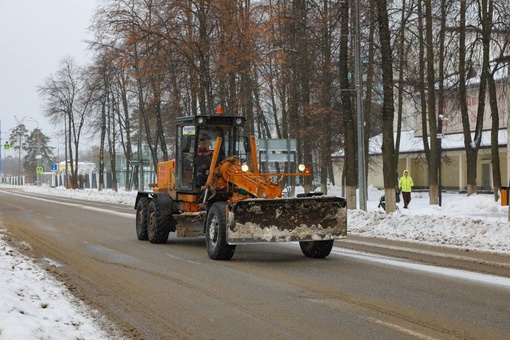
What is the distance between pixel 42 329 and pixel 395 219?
1340 cm

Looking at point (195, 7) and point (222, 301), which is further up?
point (195, 7)

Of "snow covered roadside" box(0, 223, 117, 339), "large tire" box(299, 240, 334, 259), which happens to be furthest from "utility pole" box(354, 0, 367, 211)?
"snow covered roadside" box(0, 223, 117, 339)

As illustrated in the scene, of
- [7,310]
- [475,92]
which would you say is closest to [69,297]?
[7,310]

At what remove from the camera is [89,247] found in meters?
14.8

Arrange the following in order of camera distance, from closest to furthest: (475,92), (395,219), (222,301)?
(222,301), (395,219), (475,92)

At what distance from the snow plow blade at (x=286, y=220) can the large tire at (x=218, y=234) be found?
32 centimetres

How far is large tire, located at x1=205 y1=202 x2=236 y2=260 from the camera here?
472 inches

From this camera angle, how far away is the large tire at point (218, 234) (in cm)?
1199

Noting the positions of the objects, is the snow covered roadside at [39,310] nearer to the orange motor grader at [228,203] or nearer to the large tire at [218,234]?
the large tire at [218,234]

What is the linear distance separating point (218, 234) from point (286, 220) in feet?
4.13

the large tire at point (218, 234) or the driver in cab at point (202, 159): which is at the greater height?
the driver in cab at point (202, 159)

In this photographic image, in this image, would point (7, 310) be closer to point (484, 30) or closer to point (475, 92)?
point (484, 30)

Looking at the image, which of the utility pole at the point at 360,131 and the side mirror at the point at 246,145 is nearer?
the side mirror at the point at 246,145

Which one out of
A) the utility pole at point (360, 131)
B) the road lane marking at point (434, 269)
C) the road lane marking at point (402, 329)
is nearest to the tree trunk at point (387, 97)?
the utility pole at point (360, 131)
